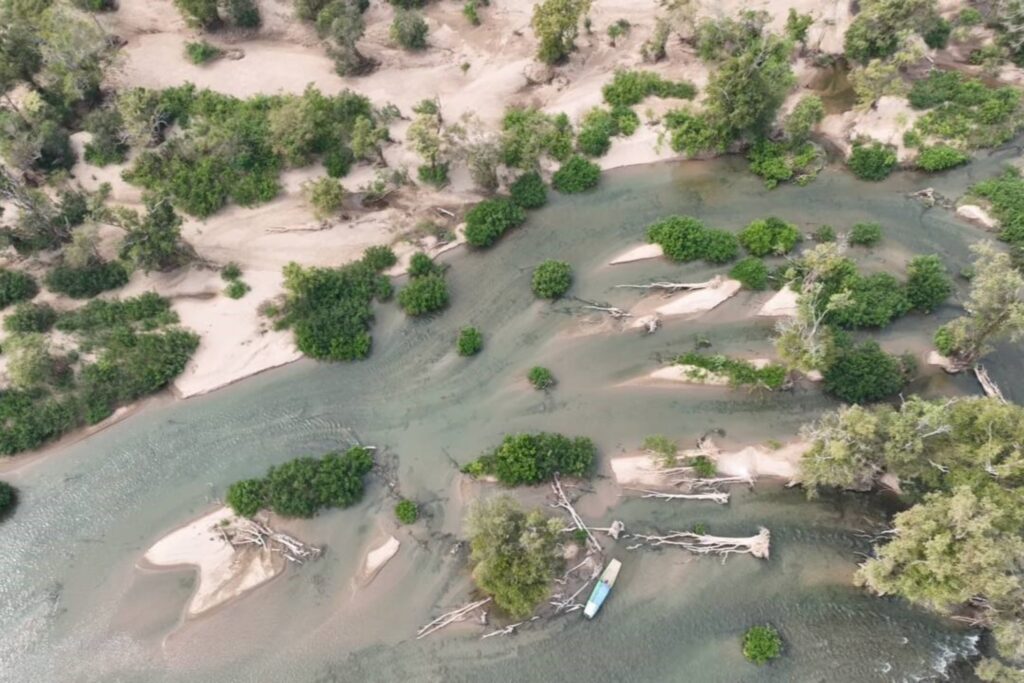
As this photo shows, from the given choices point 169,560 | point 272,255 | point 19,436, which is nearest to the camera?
point 169,560

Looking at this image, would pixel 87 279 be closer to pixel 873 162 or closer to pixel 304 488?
pixel 304 488

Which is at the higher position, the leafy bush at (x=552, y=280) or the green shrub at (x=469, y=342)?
the leafy bush at (x=552, y=280)

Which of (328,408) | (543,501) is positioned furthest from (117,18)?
(543,501)

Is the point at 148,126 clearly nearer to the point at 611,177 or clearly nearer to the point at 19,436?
the point at 19,436

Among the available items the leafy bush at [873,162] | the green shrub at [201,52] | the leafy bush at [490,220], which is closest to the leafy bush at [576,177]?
the leafy bush at [490,220]

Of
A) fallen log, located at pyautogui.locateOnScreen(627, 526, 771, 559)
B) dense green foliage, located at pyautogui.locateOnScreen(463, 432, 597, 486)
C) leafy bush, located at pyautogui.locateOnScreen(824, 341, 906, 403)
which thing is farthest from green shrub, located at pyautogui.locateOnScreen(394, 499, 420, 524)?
leafy bush, located at pyautogui.locateOnScreen(824, 341, 906, 403)

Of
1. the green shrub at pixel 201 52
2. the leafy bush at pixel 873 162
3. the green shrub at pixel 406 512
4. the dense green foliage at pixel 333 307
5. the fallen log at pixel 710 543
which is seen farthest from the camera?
the green shrub at pixel 201 52

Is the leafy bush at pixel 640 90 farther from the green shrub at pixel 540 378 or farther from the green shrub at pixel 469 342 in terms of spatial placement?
the green shrub at pixel 540 378
